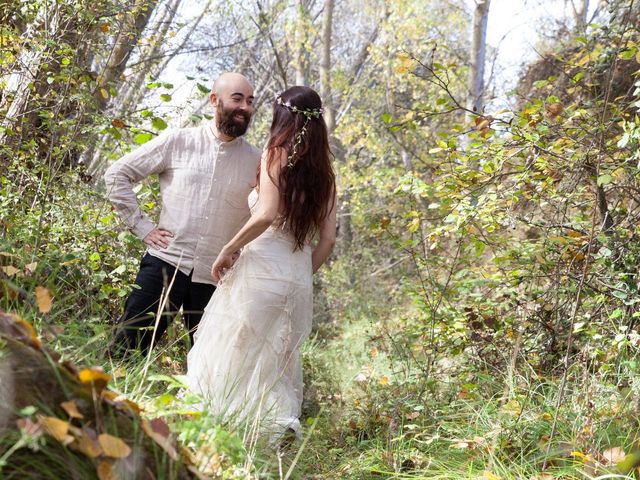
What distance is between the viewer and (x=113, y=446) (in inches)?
78.4

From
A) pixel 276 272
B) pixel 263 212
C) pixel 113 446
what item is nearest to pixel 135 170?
pixel 263 212

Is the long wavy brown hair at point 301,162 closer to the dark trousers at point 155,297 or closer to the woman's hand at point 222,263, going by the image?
the woman's hand at point 222,263

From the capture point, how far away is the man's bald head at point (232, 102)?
4.54m

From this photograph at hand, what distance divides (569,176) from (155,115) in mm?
3554

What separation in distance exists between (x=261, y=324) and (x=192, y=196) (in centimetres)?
100

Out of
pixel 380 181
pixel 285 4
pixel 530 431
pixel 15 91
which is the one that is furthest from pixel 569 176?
pixel 380 181

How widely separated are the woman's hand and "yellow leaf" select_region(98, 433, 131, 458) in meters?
2.28

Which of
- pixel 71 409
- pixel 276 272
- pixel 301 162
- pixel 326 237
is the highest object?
pixel 301 162

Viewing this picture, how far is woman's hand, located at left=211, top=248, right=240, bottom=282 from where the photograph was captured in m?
4.25

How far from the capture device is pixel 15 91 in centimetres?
567

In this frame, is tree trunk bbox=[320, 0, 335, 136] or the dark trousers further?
tree trunk bbox=[320, 0, 335, 136]

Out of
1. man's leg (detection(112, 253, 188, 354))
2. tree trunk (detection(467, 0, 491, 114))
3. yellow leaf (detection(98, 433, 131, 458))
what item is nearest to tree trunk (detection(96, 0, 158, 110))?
man's leg (detection(112, 253, 188, 354))

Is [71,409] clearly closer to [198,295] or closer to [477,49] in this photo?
[198,295]

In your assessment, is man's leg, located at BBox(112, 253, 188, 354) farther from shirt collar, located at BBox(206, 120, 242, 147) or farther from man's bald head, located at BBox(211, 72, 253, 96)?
man's bald head, located at BBox(211, 72, 253, 96)
